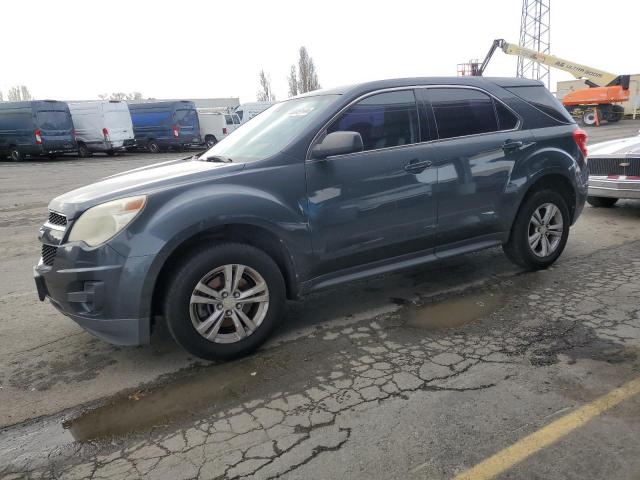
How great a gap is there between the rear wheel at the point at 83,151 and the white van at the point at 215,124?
6.11 meters

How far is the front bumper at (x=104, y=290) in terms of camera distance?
2.99 m

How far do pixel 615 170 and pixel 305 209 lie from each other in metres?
5.73

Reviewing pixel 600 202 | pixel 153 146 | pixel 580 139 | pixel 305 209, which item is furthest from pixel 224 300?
pixel 153 146

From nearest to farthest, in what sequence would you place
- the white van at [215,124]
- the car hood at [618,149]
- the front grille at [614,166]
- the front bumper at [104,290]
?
the front bumper at [104,290], the front grille at [614,166], the car hood at [618,149], the white van at [215,124]

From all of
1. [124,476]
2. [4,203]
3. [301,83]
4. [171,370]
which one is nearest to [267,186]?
[171,370]

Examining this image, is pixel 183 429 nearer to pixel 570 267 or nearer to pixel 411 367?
pixel 411 367

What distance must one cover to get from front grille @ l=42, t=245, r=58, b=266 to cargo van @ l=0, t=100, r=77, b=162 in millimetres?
21366

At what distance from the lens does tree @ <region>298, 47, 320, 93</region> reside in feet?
219

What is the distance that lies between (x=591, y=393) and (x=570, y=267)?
2540 millimetres

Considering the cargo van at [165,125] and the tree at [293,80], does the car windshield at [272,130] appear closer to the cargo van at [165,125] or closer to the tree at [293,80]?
the cargo van at [165,125]

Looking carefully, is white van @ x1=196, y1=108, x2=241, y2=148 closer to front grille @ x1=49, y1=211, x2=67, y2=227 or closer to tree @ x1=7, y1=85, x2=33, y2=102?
front grille @ x1=49, y1=211, x2=67, y2=227

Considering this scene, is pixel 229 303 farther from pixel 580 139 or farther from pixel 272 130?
pixel 580 139

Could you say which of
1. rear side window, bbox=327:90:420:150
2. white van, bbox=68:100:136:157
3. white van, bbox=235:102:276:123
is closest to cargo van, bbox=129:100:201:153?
white van, bbox=68:100:136:157

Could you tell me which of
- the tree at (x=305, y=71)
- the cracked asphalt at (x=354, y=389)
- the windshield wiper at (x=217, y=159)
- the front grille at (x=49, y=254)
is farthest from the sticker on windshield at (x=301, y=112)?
the tree at (x=305, y=71)
